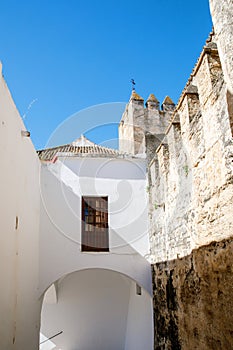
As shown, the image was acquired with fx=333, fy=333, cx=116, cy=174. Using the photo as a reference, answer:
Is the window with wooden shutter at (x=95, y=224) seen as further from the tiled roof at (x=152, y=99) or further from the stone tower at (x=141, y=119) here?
the tiled roof at (x=152, y=99)

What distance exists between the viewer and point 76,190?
7582mm

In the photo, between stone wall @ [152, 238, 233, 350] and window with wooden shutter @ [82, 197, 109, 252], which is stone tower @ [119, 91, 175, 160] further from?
stone wall @ [152, 238, 233, 350]

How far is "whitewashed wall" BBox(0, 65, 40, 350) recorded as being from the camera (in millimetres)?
4812

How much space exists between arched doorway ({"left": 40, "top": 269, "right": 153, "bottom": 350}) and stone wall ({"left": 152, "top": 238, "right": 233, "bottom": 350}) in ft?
13.1

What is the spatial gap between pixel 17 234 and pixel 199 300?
3.10 metres

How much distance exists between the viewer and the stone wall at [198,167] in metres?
3.36

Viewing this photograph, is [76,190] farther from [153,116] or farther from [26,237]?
[153,116]

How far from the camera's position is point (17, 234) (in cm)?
Result: 552

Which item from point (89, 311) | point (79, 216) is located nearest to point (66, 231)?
point (79, 216)

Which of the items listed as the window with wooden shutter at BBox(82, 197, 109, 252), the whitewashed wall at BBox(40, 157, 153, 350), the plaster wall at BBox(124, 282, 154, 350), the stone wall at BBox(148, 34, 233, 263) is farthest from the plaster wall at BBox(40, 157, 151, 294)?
the stone wall at BBox(148, 34, 233, 263)

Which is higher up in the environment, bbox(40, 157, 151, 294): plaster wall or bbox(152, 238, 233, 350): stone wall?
bbox(40, 157, 151, 294): plaster wall

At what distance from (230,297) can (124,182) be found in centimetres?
479

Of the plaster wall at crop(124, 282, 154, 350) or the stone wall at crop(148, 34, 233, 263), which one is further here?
the plaster wall at crop(124, 282, 154, 350)

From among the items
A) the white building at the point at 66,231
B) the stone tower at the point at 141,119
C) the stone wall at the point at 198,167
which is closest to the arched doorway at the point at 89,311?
the white building at the point at 66,231
